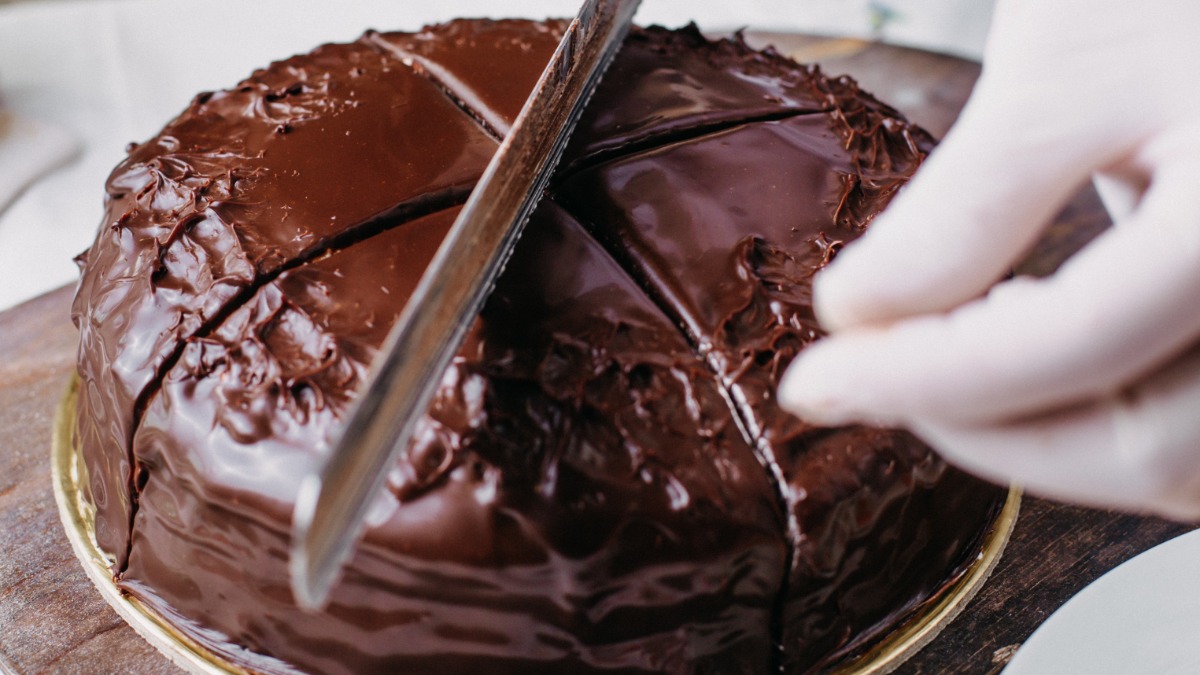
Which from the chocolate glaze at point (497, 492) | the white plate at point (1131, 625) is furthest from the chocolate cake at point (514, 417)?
the white plate at point (1131, 625)

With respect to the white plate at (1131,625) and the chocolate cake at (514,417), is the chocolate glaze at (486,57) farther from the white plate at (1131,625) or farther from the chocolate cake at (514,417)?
the white plate at (1131,625)

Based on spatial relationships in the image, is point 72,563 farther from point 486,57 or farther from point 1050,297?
point 1050,297

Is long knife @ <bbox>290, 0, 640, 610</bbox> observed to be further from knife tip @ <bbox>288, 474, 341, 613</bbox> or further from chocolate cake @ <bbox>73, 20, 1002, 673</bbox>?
chocolate cake @ <bbox>73, 20, 1002, 673</bbox>

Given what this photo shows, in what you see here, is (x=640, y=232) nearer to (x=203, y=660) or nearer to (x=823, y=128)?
(x=823, y=128)

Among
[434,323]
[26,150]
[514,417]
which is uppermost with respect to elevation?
[434,323]

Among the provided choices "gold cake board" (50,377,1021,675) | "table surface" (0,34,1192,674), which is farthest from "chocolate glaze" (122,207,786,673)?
"table surface" (0,34,1192,674)

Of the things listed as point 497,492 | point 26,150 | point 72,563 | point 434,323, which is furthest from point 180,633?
point 26,150

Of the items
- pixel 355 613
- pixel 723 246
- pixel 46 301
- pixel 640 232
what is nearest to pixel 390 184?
pixel 640 232
